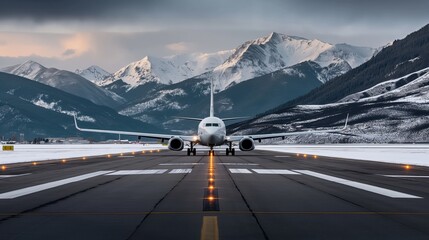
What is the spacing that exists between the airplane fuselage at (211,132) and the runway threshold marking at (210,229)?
47.9m

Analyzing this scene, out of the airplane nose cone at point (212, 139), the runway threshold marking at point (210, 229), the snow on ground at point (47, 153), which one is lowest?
the runway threshold marking at point (210, 229)

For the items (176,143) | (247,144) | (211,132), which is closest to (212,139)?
(211,132)

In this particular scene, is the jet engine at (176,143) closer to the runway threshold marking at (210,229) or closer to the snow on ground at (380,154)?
the snow on ground at (380,154)

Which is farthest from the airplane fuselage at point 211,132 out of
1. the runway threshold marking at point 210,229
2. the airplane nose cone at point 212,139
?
the runway threshold marking at point 210,229

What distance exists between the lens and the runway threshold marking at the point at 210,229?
36.2 feet

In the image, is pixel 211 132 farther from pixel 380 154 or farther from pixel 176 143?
pixel 380 154

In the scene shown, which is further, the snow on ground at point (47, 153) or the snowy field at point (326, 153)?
the snow on ground at point (47, 153)

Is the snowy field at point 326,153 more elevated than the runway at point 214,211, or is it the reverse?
the snowy field at point 326,153

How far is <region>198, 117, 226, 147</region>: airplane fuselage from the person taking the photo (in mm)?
61469

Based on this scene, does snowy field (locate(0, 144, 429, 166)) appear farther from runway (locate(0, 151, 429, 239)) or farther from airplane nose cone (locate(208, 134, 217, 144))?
runway (locate(0, 151, 429, 239))

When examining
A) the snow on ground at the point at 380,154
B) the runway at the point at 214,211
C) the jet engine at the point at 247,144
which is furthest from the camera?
the jet engine at the point at 247,144

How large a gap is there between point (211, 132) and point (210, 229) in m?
49.3

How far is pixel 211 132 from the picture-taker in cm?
6122

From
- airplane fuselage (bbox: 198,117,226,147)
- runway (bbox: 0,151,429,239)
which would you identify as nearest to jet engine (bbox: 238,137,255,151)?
airplane fuselage (bbox: 198,117,226,147)
